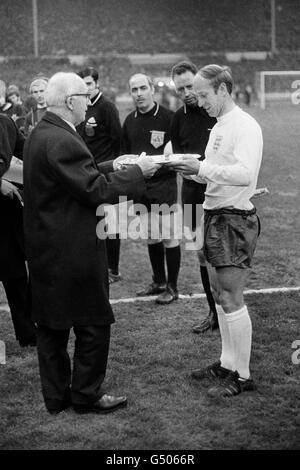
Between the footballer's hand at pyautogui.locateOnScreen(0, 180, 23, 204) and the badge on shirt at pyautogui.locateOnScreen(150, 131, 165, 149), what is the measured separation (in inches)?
71.1

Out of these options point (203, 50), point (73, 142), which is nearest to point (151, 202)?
point (73, 142)

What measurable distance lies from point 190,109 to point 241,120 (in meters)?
1.74

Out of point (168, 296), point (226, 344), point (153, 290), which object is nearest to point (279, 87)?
point (153, 290)

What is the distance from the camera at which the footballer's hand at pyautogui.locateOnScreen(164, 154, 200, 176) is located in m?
4.02

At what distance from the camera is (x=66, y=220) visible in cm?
379

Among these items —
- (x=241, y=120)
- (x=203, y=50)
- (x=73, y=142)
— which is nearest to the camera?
(x=73, y=142)

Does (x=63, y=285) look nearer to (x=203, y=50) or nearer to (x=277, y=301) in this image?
(x=277, y=301)

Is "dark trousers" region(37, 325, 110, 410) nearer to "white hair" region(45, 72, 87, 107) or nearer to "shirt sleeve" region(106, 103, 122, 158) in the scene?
"white hair" region(45, 72, 87, 107)

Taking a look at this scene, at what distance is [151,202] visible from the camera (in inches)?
256

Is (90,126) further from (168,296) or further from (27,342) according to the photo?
(27,342)

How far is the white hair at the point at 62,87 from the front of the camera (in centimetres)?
375

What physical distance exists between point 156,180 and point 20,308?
187 cm

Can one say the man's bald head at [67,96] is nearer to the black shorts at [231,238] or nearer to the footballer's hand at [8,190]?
the black shorts at [231,238]

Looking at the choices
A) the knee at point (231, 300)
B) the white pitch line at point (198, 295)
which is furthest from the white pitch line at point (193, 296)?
the knee at point (231, 300)
